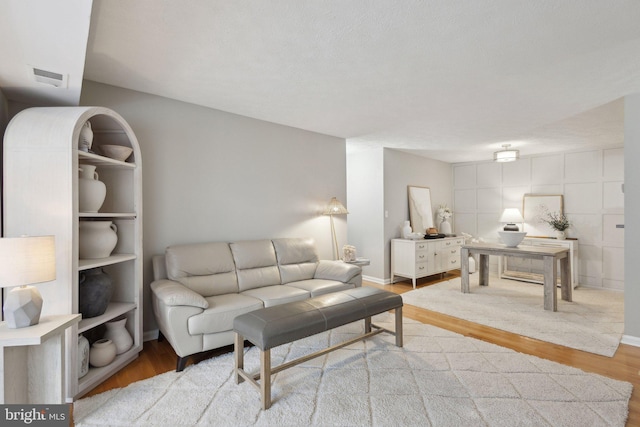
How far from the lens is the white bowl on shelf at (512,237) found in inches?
174

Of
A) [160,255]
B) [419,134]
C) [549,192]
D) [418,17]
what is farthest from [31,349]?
[549,192]

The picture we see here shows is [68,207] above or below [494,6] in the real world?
below

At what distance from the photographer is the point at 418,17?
179 centimetres

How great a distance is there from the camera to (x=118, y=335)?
2502 mm

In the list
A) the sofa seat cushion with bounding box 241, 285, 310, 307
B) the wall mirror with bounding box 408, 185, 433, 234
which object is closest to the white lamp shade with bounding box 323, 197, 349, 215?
the sofa seat cushion with bounding box 241, 285, 310, 307

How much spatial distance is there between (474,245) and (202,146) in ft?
13.6

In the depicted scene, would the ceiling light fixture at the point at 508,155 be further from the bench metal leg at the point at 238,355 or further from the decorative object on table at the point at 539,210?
the bench metal leg at the point at 238,355

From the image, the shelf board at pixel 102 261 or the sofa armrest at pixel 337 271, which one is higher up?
the shelf board at pixel 102 261

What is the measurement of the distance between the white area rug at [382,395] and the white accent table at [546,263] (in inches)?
66.5

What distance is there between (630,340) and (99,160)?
4.95 metres

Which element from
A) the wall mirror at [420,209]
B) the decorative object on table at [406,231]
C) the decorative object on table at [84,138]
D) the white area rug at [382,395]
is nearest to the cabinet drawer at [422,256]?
the decorative object on table at [406,231]

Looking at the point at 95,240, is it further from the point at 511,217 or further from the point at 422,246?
the point at 511,217

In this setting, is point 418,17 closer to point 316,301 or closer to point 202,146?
point 316,301

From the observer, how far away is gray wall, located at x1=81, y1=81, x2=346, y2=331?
3.00m
